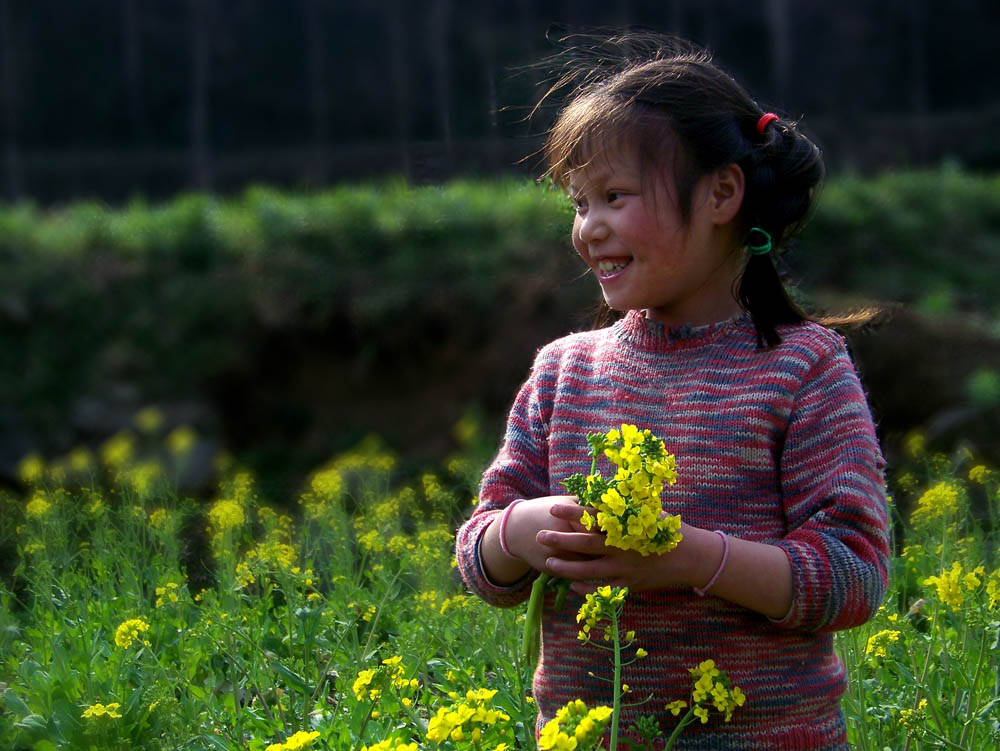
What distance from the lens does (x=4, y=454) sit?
7.54 metres

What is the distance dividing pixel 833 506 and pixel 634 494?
351mm

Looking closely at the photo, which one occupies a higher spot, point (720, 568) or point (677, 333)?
point (677, 333)

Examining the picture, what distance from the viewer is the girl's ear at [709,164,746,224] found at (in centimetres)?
168

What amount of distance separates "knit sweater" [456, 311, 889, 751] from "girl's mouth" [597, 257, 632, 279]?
0.41 feet

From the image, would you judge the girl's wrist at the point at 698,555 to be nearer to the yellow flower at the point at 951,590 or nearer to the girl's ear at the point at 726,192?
the girl's ear at the point at 726,192

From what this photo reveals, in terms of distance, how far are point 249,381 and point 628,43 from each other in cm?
632

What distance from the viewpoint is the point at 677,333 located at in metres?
1.71

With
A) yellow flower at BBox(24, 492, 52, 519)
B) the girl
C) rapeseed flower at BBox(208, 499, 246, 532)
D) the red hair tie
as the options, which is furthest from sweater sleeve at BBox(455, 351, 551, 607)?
yellow flower at BBox(24, 492, 52, 519)

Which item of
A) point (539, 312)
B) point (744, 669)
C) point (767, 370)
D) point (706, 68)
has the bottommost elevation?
point (539, 312)

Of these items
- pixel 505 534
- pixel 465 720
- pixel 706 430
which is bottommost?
pixel 465 720

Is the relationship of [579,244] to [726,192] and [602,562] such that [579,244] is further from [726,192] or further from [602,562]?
[602,562]

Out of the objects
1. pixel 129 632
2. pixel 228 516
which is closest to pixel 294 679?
pixel 129 632

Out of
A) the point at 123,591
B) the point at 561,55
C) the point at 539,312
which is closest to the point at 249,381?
the point at 539,312

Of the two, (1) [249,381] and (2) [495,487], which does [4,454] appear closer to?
(1) [249,381]
